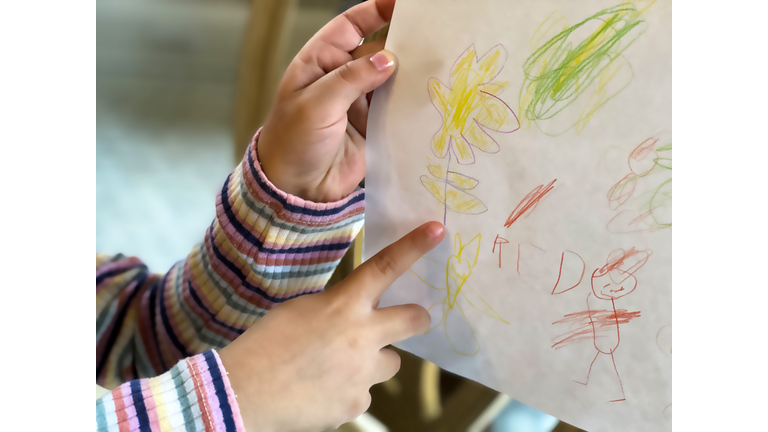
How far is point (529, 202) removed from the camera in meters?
0.29

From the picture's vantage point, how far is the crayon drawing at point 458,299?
314 millimetres

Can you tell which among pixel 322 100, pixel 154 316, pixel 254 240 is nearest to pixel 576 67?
pixel 322 100

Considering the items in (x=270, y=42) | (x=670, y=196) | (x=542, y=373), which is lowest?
(x=542, y=373)

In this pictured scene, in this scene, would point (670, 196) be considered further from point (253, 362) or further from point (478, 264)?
point (253, 362)

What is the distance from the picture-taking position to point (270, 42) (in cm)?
50

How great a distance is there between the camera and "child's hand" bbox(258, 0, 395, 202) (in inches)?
12.3

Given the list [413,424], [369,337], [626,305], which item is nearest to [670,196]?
[626,305]

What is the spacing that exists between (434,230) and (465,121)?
0.26 ft

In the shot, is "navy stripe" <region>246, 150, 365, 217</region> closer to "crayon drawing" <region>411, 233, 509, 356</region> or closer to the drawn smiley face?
"crayon drawing" <region>411, 233, 509, 356</region>

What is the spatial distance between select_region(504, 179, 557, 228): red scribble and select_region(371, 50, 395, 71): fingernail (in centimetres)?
13

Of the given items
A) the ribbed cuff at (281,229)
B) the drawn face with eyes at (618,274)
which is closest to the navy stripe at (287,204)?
the ribbed cuff at (281,229)
